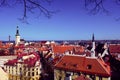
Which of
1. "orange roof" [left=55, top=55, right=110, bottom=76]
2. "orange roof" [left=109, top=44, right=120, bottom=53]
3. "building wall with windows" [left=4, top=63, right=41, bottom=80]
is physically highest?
"orange roof" [left=109, top=44, right=120, bottom=53]

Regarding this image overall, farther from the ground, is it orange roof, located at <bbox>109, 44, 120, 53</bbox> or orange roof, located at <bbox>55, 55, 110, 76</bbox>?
orange roof, located at <bbox>109, 44, 120, 53</bbox>

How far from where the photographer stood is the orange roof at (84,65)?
33.5m

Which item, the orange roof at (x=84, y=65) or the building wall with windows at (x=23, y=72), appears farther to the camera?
the building wall with windows at (x=23, y=72)

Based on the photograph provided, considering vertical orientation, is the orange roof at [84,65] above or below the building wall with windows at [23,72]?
above

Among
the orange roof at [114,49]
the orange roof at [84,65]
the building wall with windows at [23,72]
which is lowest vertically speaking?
the building wall with windows at [23,72]

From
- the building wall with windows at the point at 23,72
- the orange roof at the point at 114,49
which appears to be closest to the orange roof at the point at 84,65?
the building wall with windows at the point at 23,72

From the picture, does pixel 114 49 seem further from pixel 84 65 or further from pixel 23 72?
pixel 84 65

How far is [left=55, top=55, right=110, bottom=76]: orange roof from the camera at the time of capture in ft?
110

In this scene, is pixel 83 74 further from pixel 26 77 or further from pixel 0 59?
pixel 0 59

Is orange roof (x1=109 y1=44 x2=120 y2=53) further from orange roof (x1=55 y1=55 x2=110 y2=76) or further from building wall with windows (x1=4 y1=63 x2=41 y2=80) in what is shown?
orange roof (x1=55 y1=55 x2=110 y2=76)

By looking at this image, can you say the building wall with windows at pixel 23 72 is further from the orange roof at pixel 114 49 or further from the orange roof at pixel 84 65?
the orange roof at pixel 114 49

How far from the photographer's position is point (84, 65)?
3594cm

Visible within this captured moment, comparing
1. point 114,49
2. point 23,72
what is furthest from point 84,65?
point 114,49

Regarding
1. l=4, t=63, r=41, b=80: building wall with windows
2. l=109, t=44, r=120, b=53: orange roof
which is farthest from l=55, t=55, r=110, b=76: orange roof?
l=109, t=44, r=120, b=53: orange roof
